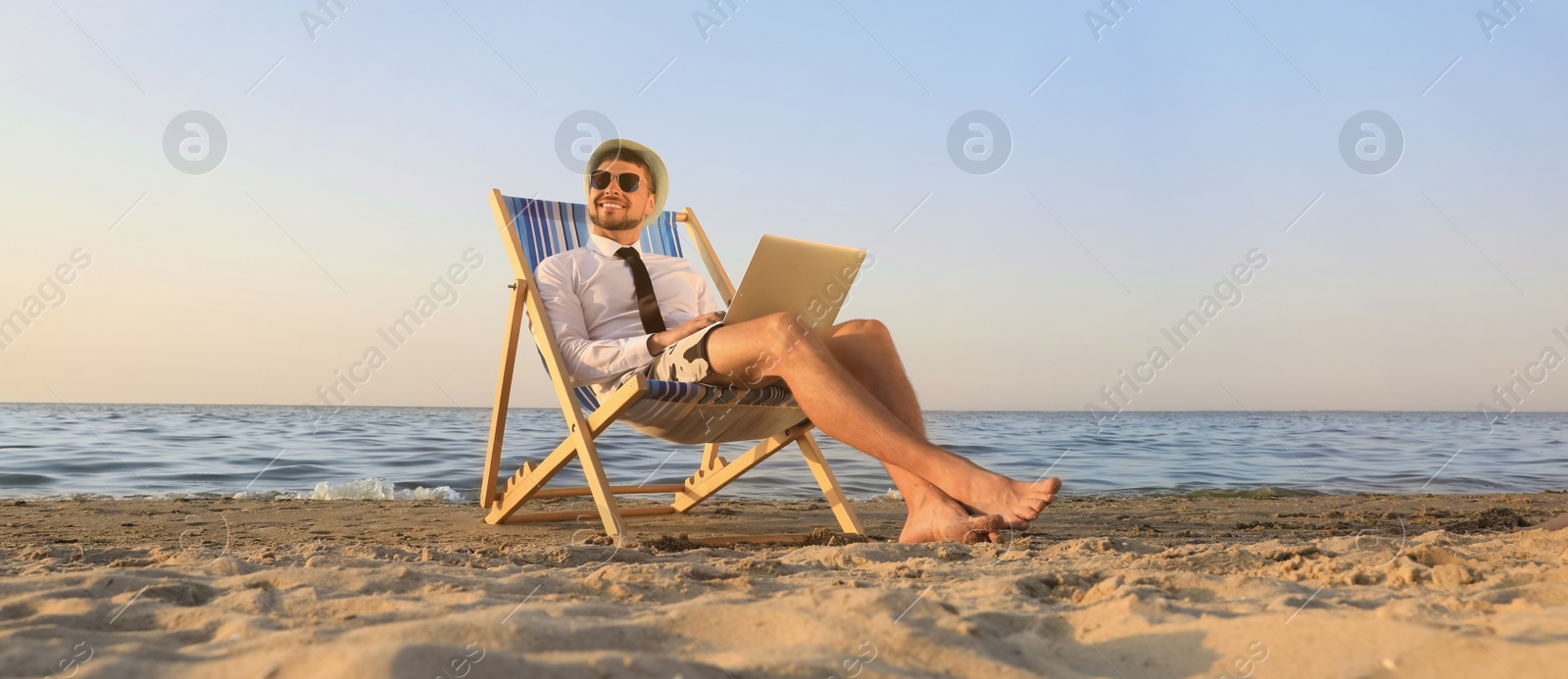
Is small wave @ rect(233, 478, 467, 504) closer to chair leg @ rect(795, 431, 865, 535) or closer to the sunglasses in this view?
the sunglasses

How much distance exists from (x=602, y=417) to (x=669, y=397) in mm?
274

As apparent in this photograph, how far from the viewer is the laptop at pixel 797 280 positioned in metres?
2.91

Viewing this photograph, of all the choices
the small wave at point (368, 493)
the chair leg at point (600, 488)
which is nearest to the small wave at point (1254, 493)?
the chair leg at point (600, 488)

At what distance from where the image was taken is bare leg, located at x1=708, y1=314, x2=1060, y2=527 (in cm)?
250

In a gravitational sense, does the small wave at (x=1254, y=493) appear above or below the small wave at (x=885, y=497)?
below

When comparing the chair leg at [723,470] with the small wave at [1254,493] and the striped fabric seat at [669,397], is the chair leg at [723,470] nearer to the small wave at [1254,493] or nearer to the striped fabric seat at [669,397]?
the striped fabric seat at [669,397]

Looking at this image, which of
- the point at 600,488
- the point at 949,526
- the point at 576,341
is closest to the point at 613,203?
the point at 576,341

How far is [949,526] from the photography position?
253 cm

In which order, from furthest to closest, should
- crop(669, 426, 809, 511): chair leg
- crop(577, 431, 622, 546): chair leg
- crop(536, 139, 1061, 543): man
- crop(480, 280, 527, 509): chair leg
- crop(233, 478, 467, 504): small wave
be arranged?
crop(233, 478, 467, 504): small wave
crop(669, 426, 809, 511): chair leg
crop(480, 280, 527, 509): chair leg
crop(577, 431, 622, 546): chair leg
crop(536, 139, 1061, 543): man

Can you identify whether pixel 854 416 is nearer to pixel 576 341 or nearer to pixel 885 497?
pixel 576 341

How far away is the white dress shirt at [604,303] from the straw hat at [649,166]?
0.23m

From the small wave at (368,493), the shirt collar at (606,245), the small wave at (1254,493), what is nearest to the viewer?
the shirt collar at (606,245)

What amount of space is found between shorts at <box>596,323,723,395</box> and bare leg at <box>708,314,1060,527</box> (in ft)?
0.28

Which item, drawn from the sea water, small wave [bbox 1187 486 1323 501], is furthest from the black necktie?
small wave [bbox 1187 486 1323 501]
